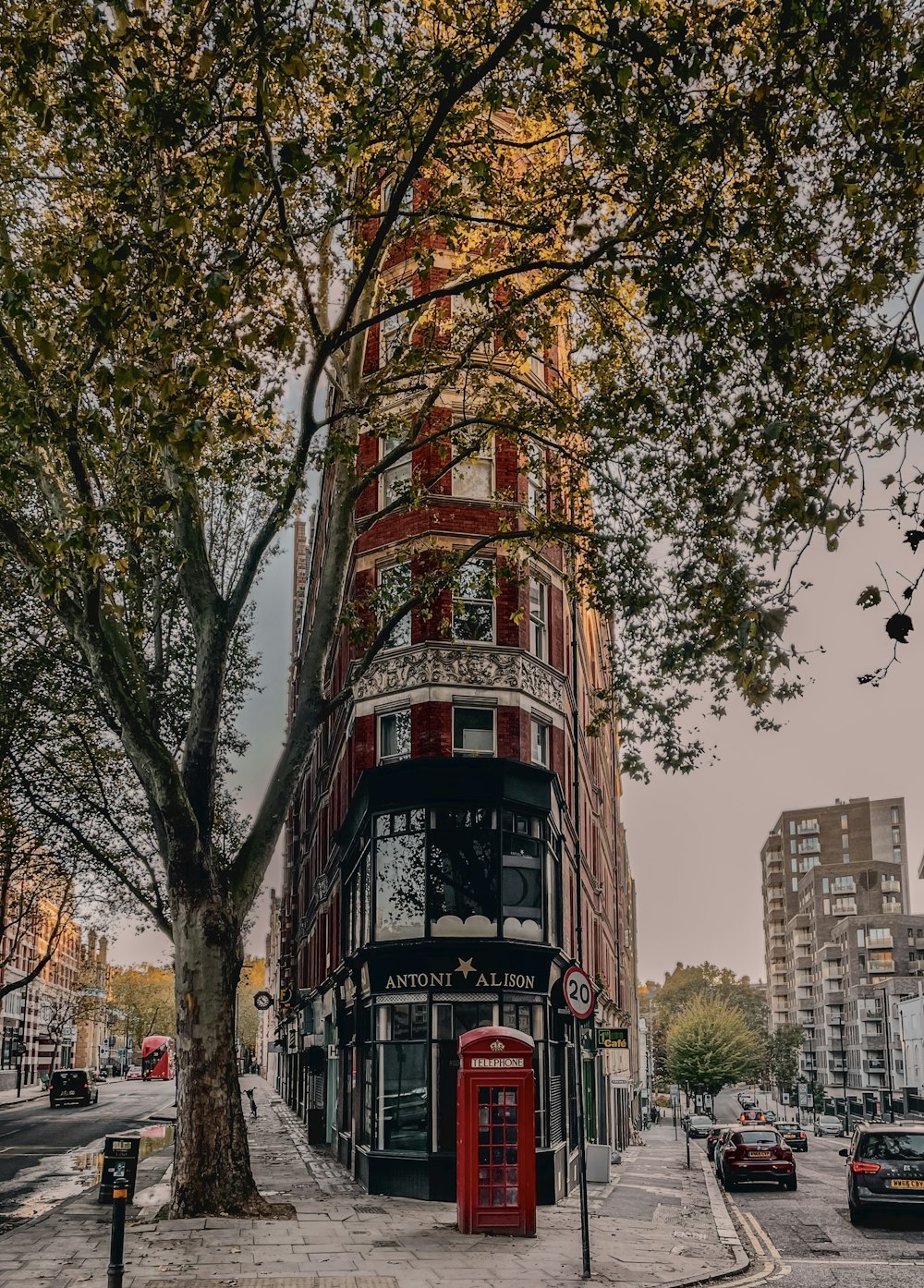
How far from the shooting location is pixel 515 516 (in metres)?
23.3

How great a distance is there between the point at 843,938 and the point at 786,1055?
13.1 metres

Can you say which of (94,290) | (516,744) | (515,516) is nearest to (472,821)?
(516,744)

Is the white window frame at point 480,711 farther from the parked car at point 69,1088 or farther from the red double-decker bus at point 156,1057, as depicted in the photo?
the red double-decker bus at point 156,1057

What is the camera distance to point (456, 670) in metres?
22.6

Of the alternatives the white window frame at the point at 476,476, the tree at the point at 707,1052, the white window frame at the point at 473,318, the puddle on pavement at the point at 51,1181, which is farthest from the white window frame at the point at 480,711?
the tree at the point at 707,1052

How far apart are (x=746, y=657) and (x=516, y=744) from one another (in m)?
11.2

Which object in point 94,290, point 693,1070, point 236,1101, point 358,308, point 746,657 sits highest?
point 358,308

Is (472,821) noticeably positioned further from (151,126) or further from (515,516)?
(151,126)

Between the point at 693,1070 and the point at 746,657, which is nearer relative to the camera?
the point at 746,657

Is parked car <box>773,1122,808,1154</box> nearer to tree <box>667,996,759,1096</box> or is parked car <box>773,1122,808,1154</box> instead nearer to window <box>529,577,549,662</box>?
window <box>529,577,549,662</box>

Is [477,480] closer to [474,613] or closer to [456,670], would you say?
[474,613]

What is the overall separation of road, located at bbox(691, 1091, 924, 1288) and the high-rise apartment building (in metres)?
69.8

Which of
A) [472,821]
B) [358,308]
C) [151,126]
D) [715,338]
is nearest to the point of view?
[151,126]

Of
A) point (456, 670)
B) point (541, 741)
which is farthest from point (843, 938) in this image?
point (456, 670)
